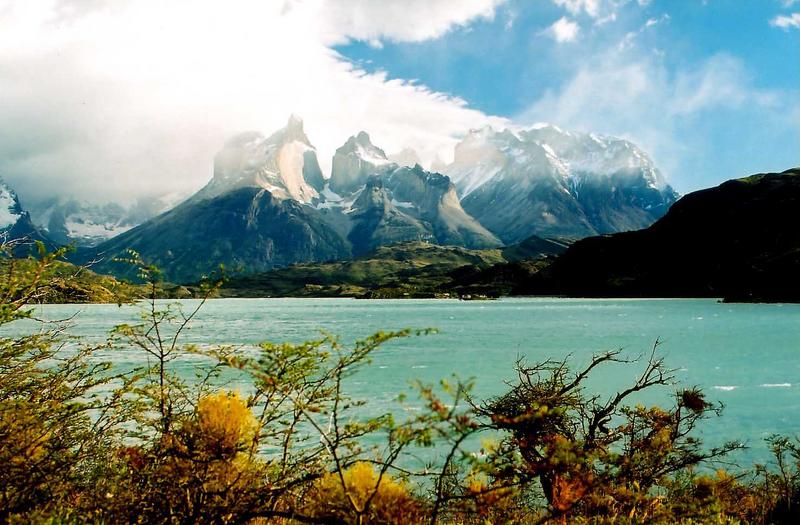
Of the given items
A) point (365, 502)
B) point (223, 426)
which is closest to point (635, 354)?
point (365, 502)

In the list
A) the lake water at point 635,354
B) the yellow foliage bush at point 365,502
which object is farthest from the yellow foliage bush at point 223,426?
the lake water at point 635,354

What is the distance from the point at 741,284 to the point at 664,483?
715 ft

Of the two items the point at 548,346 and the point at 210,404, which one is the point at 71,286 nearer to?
the point at 210,404

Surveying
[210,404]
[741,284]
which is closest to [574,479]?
[210,404]

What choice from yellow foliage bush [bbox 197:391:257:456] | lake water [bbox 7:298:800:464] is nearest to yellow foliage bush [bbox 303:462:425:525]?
yellow foliage bush [bbox 197:391:257:456]

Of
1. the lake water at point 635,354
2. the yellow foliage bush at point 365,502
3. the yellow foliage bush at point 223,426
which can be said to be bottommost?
the lake water at point 635,354

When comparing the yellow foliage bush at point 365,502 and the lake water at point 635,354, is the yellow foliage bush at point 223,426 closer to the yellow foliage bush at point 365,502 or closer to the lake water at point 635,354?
the yellow foliage bush at point 365,502

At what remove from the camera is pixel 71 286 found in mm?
9148

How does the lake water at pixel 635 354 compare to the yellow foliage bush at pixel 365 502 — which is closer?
the yellow foliage bush at pixel 365 502

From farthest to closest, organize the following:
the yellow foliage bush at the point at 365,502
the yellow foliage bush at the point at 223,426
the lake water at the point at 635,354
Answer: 1. the lake water at the point at 635,354
2. the yellow foliage bush at the point at 223,426
3. the yellow foliage bush at the point at 365,502

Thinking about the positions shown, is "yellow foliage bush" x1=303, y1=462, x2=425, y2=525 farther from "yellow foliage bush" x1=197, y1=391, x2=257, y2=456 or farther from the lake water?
the lake water

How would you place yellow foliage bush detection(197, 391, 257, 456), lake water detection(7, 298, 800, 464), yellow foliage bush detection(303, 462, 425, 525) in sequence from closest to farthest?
yellow foliage bush detection(303, 462, 425, 525) < yellow foliage bush detection(197, 391, 257, 456) < lake water detection(7, 298, 800, 464)

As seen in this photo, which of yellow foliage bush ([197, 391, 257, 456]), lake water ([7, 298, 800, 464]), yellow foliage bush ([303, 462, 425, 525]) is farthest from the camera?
lake water ([7, 298, 800, 464])

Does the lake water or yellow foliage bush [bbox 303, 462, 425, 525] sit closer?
yellow foliage bush [bbox 303, 462, 425, 525]
